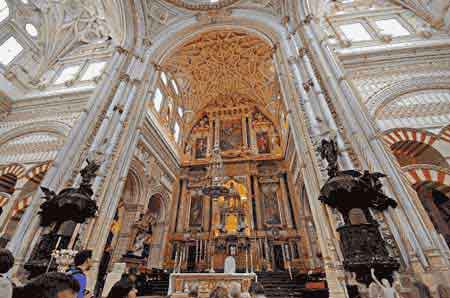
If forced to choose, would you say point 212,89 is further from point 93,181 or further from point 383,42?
point 93,181

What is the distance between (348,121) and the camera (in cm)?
570

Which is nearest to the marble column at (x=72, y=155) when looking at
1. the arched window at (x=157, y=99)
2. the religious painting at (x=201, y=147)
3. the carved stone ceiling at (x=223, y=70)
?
the arched window at (x=157, y=99)

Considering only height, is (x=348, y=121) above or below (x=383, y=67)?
below

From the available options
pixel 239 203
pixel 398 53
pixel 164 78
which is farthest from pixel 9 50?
pixel 398 53

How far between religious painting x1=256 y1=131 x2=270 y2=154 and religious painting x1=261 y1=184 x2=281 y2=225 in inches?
114

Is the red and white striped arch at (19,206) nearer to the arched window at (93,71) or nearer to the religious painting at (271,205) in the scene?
the arched window at (93,71)

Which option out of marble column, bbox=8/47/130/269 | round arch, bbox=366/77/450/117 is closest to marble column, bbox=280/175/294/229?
round arch, bbox=366/77/450/117

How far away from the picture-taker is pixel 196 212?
45.2 ft

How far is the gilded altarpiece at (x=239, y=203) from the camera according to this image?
11.5 metres

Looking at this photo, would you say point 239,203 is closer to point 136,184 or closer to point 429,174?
point 136,184

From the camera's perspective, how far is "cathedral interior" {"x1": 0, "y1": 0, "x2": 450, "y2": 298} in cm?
445

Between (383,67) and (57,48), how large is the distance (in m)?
16.2

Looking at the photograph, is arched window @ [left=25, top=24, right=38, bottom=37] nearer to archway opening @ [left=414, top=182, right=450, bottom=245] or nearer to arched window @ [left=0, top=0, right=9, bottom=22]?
arched window @ [left=0, top=0, right=9, bottom=22]

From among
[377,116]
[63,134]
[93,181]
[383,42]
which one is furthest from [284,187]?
[63,134]
